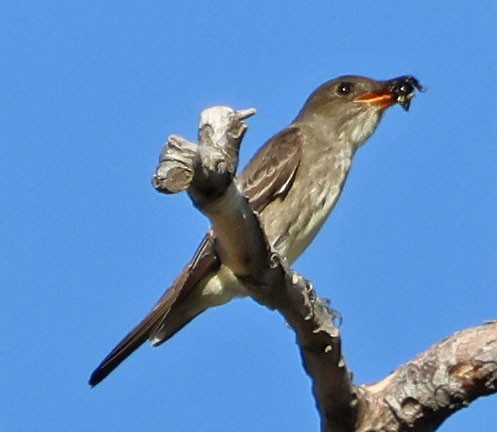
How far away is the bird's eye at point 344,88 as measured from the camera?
330 inches

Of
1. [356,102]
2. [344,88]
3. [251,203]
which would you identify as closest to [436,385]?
[251,203]

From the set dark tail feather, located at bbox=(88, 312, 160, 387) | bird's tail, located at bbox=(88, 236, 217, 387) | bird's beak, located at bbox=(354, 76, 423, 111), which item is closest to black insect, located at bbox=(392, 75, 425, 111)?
bird's beak, located at bbox=(354, 76, 423, 111)

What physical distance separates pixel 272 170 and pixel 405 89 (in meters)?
0.93

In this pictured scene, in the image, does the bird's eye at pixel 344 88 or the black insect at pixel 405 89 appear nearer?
the black insect at pixel 405 89

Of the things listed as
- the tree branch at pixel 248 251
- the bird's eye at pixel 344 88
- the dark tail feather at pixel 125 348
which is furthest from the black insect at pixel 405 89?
the tree branch at pixel 248 251

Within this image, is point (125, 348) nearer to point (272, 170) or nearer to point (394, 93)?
point (272, 170)

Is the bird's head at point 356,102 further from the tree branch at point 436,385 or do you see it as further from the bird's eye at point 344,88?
the tree branch at point 436,385

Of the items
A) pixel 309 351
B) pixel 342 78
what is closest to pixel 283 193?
pixel 342 78

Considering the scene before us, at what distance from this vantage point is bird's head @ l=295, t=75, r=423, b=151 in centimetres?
787

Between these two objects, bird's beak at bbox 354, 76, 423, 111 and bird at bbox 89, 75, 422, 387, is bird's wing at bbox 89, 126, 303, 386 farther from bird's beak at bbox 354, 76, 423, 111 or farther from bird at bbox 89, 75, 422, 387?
bird's beak at bbox 354, 76, 423, 111

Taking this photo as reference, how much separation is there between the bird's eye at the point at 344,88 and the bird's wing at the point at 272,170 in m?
0.59

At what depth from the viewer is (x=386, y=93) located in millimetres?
8047

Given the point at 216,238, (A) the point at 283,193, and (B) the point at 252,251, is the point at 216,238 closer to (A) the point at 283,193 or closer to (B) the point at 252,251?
(B) the point at 252,251

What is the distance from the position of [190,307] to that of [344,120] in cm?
174
